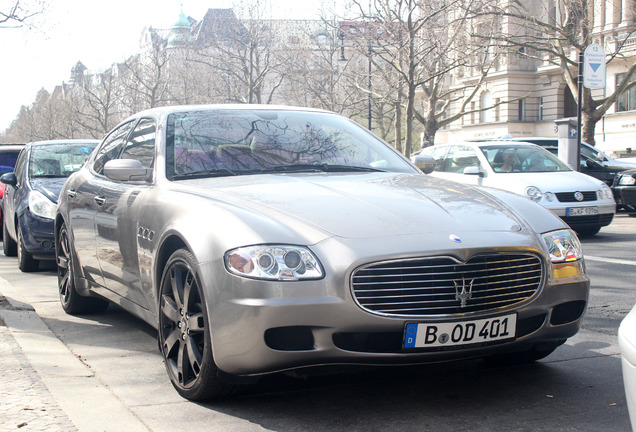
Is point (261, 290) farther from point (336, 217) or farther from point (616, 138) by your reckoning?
point (616, 138)

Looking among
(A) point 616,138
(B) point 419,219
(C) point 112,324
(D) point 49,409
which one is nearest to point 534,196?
(C) point 112,324

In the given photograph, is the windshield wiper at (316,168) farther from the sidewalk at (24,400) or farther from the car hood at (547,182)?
the car hood at (547,182)

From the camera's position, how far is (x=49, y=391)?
12.8 feet

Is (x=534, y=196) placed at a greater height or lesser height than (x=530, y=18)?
lesser

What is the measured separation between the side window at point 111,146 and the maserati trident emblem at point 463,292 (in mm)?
3200

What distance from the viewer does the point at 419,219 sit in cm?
379

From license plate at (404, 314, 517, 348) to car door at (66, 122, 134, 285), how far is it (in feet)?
9.12

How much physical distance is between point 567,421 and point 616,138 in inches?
1818

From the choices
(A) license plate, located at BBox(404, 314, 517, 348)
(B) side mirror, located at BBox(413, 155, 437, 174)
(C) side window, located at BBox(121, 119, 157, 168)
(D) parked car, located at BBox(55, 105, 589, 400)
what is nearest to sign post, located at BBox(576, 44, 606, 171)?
(B) side mirror, located at BBox(413, 155, 437, 174)

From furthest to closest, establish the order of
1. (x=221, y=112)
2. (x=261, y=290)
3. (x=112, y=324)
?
(x=112, y=324) → (x=221, y=112) → (x=261, y=290)

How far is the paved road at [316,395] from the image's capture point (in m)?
3.58

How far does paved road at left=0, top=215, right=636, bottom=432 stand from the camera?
3.58 meters

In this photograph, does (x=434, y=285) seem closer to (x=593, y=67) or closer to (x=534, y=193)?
(x=534, y=193)

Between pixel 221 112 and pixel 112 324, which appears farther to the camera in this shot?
pixel 112 324
